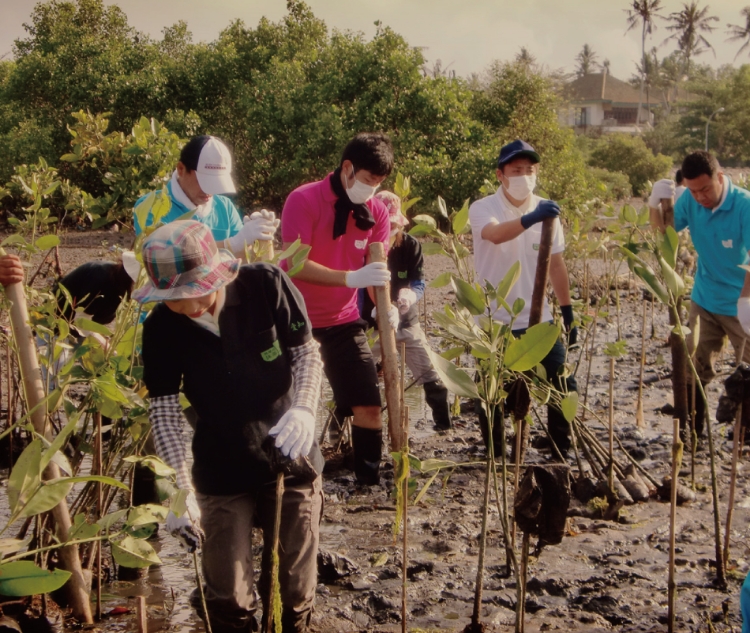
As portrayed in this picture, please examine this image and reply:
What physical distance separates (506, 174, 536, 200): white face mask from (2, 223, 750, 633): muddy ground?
1.39 metres

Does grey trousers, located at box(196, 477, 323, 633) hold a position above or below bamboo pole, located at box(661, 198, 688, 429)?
below

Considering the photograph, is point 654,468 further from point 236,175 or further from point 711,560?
point 236,175

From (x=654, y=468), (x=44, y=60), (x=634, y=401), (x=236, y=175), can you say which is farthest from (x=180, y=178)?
(x=44, y=60)

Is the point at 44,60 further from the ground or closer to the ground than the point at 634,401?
further from the ground

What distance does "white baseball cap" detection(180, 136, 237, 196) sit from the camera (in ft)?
10.9

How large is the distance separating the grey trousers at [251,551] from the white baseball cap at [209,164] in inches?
54.2

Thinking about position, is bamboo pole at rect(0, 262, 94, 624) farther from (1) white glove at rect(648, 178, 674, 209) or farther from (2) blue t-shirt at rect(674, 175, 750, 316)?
(2) blue t-shirt at rect(674, 175, 750, 316)

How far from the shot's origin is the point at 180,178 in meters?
3.42

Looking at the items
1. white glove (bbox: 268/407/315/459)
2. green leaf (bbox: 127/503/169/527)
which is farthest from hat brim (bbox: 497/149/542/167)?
green leaf (bbox: 127/503/169/527)

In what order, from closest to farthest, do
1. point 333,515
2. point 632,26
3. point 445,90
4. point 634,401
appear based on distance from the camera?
1. point 333,515
2. point 634,401
3. point 445,90
4. point 632,26

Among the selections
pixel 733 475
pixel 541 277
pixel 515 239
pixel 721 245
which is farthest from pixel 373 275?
pixel 721 245

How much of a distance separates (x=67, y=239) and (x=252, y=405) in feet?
42.5

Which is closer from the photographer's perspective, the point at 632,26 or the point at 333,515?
the point at 333,515

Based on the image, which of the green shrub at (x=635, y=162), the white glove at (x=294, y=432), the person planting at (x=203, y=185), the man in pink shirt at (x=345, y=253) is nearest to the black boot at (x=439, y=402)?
the man in pink shirt at (x=345, y=253)
